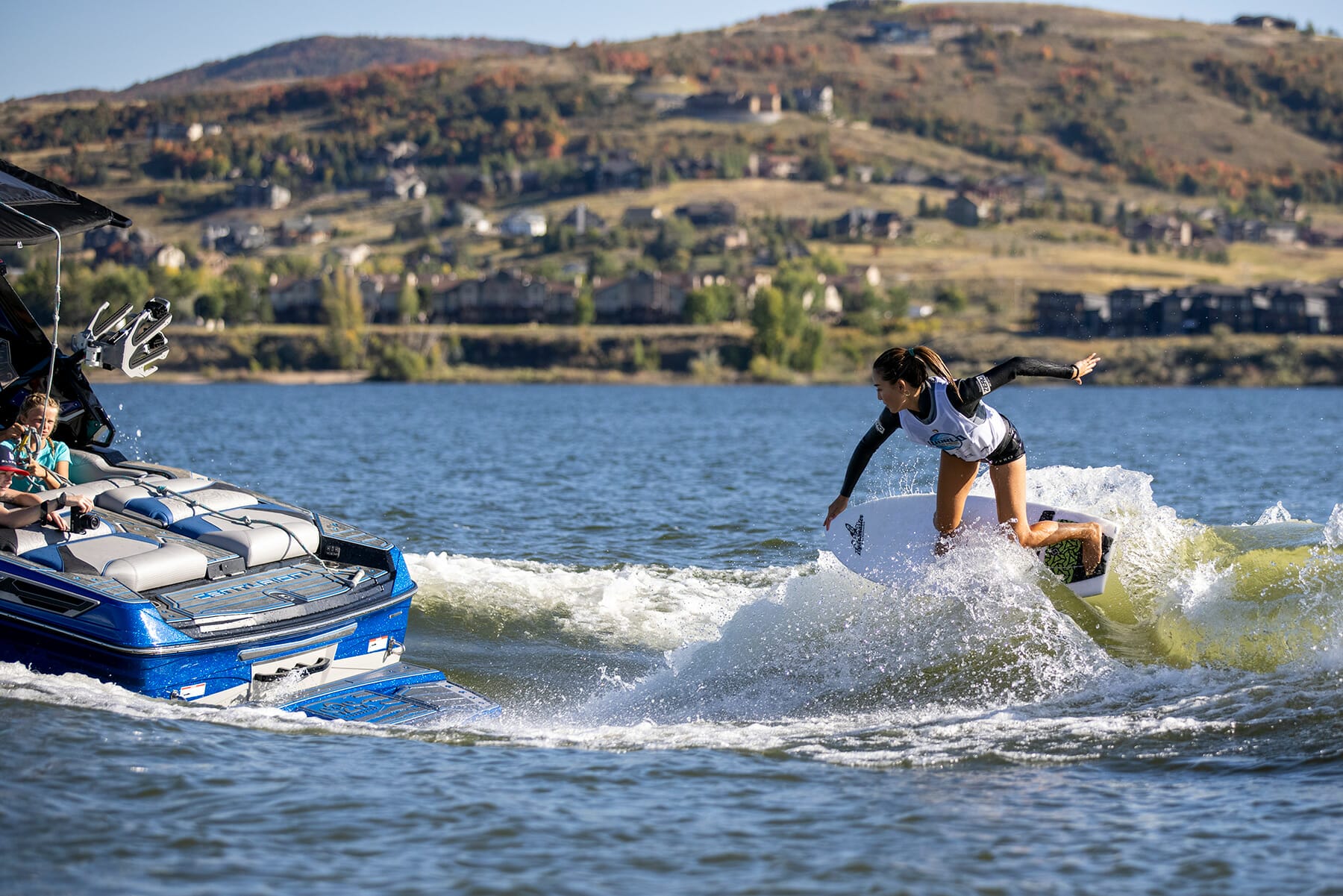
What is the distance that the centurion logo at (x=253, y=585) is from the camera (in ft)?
30.8

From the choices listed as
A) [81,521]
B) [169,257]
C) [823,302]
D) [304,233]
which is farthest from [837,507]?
[304,233]

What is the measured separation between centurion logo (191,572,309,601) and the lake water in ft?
2.82

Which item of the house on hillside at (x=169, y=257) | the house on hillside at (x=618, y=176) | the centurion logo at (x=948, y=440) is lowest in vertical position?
the centurion logo at (x=948, y=440)

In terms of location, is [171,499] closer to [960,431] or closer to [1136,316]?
[960,431]

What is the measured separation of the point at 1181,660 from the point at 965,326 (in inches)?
4032

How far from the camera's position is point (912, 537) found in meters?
10.8

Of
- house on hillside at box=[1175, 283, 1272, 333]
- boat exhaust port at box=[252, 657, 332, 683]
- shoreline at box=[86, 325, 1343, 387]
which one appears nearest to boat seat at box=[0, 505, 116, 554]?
boat exhaust port at box=[252, 657, 332, 683]

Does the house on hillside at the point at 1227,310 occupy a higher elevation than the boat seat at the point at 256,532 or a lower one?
lower

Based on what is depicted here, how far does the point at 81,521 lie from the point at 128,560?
479mm

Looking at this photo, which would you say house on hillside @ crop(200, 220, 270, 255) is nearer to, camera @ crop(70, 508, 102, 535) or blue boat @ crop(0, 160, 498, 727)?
blue boat @ crop(0, 160, 498, 727)

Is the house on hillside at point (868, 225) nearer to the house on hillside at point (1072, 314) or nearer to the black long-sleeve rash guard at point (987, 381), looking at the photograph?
the house on hillside at point (1072, 314)

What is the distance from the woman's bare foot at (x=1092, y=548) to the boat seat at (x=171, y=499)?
20.6ft

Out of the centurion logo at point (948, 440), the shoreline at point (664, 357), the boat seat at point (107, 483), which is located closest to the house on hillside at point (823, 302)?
the shoreline at point (664, 357)

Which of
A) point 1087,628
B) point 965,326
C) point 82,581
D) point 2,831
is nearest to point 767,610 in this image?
point 1087,628
